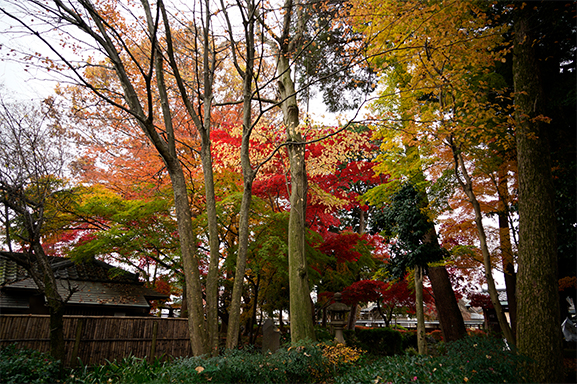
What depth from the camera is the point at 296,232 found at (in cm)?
757

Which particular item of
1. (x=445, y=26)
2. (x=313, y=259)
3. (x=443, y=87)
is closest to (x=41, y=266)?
(x=313, y=259)

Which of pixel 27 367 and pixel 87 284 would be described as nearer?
pixel 27 367

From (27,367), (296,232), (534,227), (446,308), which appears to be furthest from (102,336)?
(534,227)

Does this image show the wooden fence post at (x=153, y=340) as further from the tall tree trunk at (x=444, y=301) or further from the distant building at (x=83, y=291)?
the tall tree trunk at (x=444, y=301)

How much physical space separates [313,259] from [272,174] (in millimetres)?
3189

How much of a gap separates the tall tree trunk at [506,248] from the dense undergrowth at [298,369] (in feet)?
15.9

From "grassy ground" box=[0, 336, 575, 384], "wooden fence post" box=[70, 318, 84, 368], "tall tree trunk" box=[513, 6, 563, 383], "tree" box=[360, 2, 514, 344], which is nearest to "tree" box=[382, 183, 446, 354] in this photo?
"tree" box=[360, 2, 514, 344]

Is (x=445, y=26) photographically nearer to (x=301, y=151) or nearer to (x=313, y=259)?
(x=301, y=151)

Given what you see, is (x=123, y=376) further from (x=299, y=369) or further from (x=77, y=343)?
(x=77, y=343)

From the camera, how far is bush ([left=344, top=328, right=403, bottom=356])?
14711mm

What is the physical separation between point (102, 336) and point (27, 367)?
2708 millimetres

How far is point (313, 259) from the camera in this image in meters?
9.42

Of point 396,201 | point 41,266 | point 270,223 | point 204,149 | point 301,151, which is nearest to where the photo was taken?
point 41,266

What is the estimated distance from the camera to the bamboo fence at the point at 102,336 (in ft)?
21.1
